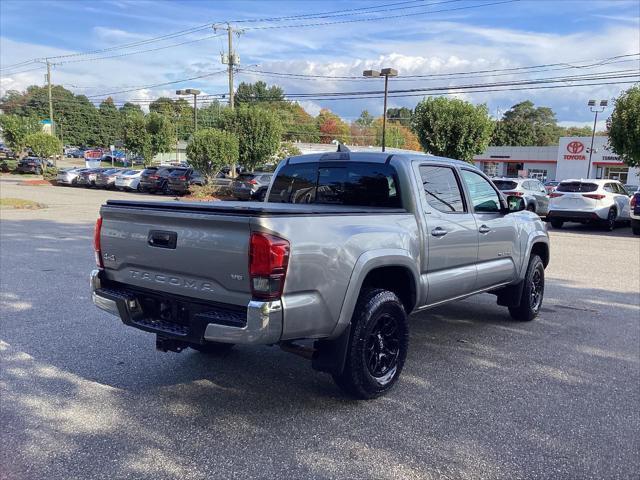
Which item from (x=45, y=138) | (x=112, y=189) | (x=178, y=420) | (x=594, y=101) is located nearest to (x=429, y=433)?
(x=178, y=420)

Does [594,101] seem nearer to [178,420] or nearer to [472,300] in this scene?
[472,300]

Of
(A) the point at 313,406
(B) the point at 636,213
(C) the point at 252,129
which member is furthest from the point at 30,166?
(A) the point at 313,406

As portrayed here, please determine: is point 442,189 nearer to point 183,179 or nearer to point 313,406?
point 313,406

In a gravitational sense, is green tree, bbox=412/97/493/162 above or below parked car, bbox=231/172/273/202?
above

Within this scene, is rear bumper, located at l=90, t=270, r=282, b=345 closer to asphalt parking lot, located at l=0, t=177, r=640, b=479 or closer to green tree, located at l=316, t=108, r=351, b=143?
asphalt parking lot, located at l=0, t=177, r=640, b=479

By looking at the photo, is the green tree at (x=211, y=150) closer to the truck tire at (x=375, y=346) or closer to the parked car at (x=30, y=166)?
the truck tire at (x=375, y=346)

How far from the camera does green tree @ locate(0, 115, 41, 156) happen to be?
174ft

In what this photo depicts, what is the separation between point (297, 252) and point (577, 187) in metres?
17.2

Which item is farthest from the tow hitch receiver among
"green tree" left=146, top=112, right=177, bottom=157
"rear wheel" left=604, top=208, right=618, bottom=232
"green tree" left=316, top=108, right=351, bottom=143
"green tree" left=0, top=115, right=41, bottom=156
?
"green tree" left=316, top=108, right=351, bottom=143

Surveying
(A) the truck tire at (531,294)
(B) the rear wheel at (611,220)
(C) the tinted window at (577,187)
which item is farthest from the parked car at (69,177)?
(A) the truck tire at (531,294)

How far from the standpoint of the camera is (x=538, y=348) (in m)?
5.50

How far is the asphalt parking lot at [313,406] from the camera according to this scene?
10.7 feet

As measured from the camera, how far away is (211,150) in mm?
28719

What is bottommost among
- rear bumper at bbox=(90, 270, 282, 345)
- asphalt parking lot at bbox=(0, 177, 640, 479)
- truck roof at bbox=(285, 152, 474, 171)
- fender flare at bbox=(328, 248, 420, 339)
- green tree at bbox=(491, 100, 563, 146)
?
asphalt parking lot at bbox=(0, 177, 640, 479)
